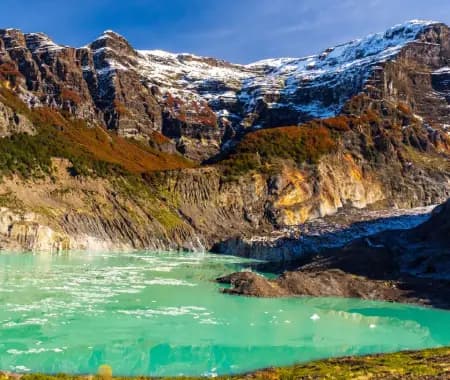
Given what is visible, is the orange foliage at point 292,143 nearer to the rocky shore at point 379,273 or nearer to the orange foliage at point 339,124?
the orange foliage at point 339,124

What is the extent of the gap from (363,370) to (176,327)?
1416 cm

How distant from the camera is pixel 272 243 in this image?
366ft

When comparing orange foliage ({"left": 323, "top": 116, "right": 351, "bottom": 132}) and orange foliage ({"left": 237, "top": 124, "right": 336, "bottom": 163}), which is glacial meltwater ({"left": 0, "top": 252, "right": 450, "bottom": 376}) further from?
orange foliage ({"left": 323, "top": 116, "right": 351, "bottom": 132})

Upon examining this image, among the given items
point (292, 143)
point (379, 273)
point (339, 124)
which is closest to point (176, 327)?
point (379, 273)

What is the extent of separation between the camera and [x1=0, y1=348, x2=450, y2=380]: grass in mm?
20703

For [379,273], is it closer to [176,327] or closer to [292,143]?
[176,327]

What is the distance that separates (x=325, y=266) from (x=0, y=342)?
4556cm

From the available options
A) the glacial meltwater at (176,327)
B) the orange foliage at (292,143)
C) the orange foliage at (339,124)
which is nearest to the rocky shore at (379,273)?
the glacial meltwater at (176,327)

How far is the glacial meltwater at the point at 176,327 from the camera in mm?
25422

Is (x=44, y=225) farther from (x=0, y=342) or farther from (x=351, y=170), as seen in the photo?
(x=351, y=170)

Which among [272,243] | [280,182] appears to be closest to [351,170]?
[280,182]

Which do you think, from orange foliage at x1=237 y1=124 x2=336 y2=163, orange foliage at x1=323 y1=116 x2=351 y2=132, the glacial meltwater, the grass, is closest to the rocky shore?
the glacial meltwater

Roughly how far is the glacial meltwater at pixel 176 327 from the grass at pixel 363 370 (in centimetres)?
208

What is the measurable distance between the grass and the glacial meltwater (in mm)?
2081
